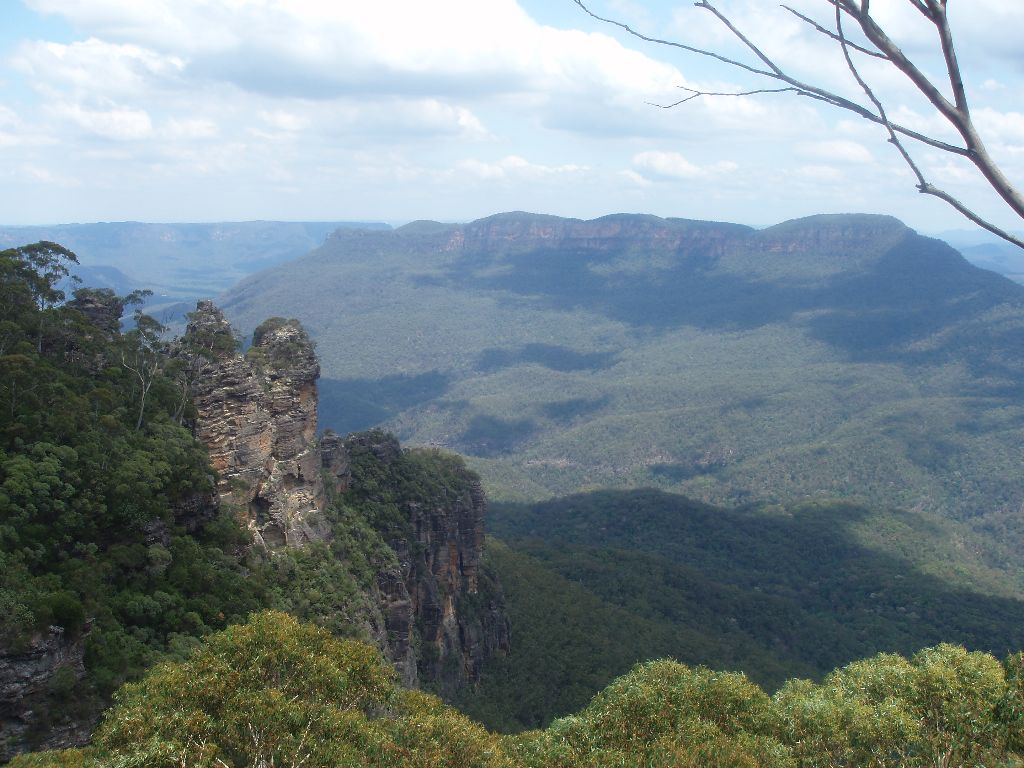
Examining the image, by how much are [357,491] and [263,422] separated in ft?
38.2

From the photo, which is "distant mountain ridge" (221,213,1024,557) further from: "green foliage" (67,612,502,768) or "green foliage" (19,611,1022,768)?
"green foliage" (67,612,502,768)

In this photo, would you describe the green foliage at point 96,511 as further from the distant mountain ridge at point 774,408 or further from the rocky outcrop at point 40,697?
the distant mountain ridge at point 774,408

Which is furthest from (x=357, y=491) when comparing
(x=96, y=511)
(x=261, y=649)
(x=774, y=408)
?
(x=774, y=408)

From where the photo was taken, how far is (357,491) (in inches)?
1545

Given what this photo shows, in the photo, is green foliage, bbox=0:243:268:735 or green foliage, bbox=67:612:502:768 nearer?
green foliage, bbox=67:612:502:768

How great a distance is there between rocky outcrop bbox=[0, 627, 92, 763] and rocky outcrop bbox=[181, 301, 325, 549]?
8.97 metres

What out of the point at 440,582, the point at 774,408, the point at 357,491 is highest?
the point at 357,491

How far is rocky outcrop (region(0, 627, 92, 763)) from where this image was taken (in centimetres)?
1562

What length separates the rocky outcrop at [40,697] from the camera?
15625mm

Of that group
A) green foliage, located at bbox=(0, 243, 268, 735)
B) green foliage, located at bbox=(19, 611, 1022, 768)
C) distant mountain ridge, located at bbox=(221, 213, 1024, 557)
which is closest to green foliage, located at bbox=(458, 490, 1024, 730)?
distant mountain ridge, located at bbox=(221, 213, 1024, 557)

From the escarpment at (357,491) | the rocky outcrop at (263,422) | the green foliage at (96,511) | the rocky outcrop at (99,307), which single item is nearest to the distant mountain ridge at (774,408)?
the escarpment at (357,491)

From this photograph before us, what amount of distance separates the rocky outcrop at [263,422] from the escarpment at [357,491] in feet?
0.14

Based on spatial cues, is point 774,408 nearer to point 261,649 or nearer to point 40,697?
point 261,649

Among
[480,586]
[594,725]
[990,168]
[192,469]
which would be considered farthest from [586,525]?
[990,168]
